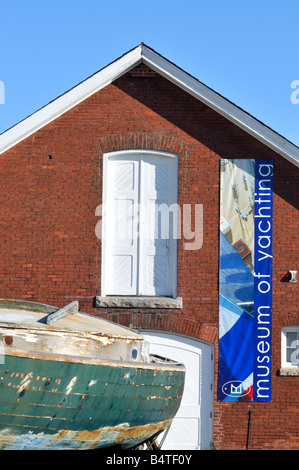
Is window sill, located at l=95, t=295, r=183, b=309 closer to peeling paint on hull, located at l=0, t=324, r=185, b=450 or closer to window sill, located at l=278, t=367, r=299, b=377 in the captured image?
window sill, located at l=278, t=367, r=299, b=377

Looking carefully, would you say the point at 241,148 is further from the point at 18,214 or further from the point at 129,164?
the point at 18,214

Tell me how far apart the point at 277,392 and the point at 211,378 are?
1.28 m

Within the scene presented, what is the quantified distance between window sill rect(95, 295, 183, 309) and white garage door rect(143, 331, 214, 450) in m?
0.56

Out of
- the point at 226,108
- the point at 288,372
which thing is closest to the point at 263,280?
the point at 288,372

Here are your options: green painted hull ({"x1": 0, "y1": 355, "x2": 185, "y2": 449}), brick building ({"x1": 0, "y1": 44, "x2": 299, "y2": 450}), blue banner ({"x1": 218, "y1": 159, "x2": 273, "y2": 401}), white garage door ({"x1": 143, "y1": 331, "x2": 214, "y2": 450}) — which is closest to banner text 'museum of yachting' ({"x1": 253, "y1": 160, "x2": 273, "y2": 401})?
blue banner ({"x1": 218, "y1": 159, "x2": 273, "y2": 401})

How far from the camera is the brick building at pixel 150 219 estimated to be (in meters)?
14.4

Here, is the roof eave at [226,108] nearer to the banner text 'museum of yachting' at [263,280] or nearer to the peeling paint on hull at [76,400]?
the banner text 'museum of yachting' at [263,280]

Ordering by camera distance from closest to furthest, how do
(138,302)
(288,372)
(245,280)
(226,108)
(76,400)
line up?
(76,400) → (288,372) → (138,302) → (245,280) → (226,108)

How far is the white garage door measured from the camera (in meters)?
14.3

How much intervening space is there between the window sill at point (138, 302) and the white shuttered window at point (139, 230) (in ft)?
0.93

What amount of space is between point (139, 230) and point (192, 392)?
10.8ft

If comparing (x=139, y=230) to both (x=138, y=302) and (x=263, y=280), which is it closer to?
(x=138, y=302)

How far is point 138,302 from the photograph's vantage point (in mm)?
14375

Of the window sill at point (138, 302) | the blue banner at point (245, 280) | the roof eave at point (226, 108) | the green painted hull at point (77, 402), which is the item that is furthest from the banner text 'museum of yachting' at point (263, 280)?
the green painted hull at point (77, 402)
